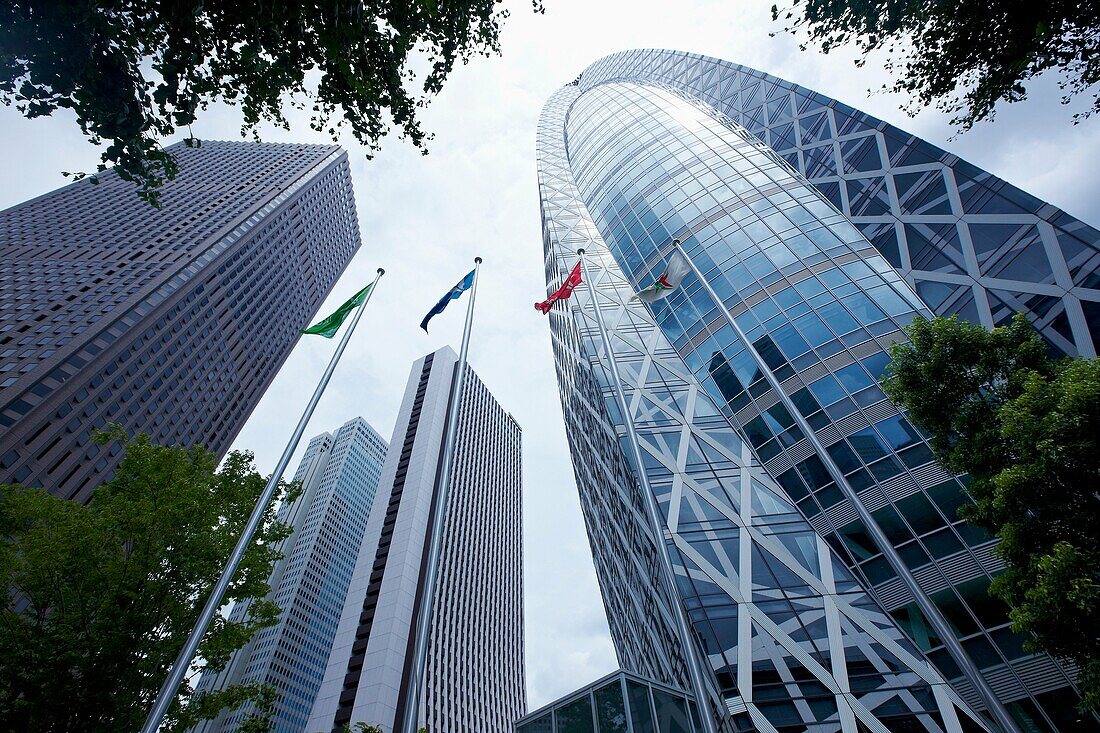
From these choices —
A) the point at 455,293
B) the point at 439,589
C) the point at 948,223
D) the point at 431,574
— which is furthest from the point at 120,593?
the point at 439,589

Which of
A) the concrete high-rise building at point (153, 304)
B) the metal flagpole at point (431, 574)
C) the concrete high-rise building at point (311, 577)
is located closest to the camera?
the metal flagpole at point (431, 574)

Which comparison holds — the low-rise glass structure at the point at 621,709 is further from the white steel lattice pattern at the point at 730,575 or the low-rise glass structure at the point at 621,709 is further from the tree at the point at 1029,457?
the tree at the point at 1029,457

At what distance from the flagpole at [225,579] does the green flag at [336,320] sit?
41 cm

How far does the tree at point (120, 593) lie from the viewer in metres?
10.7

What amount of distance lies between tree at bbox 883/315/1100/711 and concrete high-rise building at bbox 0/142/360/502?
209 feet

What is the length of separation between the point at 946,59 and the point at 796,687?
1892 cm

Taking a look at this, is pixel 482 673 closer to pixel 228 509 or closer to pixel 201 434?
pixel 201 434

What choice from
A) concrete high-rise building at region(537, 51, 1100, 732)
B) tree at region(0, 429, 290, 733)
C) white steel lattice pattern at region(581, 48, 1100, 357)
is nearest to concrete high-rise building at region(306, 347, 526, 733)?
concrete high-rise building at region(537, 51, 1100, 732)

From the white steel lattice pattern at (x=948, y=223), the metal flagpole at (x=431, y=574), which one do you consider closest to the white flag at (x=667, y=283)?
the metal flagpole at (x=431, y=574)

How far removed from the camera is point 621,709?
13.6 m

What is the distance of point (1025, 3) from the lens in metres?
11.6

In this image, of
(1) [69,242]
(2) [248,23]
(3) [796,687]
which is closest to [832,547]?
(3) [796,687]

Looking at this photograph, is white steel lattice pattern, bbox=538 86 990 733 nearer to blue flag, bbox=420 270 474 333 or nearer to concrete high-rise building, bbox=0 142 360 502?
blue flag, bbox=420 270 474 333

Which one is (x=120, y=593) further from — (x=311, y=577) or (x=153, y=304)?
(x=311, y=577)
